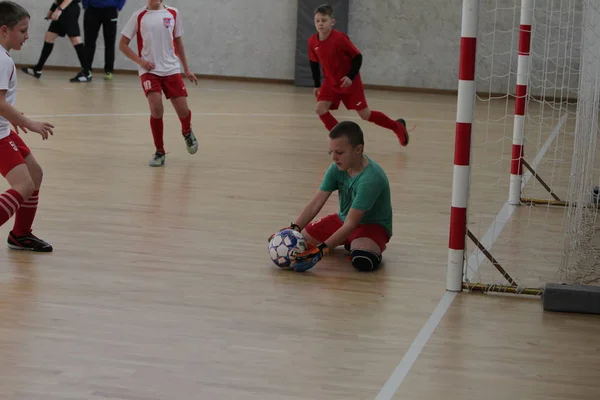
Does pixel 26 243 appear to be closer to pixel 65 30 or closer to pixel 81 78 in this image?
pixel 81 78

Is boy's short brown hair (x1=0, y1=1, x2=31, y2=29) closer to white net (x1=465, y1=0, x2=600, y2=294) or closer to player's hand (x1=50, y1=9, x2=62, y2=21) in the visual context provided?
white net (x1=465, y1=0, x2=600, y2=294)

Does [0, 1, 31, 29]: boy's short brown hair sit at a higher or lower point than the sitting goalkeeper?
higher

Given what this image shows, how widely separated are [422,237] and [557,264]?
34.2 inches

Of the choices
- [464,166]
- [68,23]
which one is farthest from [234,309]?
[68,23]

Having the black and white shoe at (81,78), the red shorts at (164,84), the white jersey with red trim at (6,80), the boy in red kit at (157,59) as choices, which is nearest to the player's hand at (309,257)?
A: the white jersey with red trim at (6,80)

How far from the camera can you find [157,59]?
7.87 meters

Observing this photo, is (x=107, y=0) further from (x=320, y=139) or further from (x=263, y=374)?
(x=263, y=374)

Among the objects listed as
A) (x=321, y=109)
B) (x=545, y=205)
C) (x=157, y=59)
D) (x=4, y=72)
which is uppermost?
Answer: (x=4, y=72)

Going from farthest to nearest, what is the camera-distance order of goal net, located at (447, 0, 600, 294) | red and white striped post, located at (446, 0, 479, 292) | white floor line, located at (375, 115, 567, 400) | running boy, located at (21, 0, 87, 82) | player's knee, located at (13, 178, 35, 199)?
running boy, located at (21, 0, 87, 82) < player's knee, located at (13, 178, 35, 199) < goal net, located at (447, 0, 600, 294) < red and white striped post, located at (446, 0, 479, 292) < white floor line, located at (375, 115, 567, 400)

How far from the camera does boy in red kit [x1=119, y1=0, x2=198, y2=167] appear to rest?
783cm

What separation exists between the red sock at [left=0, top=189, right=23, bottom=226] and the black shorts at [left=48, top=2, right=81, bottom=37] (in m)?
9.76

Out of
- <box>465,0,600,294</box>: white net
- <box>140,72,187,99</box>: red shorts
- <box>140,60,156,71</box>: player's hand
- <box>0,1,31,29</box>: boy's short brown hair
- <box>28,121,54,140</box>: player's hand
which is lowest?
<box>465,0,600,294</box>: white net

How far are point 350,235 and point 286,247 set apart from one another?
0.44 meters

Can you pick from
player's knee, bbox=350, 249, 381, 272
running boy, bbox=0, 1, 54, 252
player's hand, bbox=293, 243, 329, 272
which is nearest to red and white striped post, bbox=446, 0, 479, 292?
player's knee, bbox=350, 249, 381, 272
